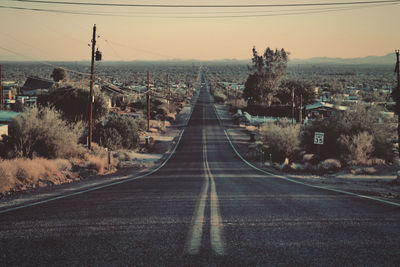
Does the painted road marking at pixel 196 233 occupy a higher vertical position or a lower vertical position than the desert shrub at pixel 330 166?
higher

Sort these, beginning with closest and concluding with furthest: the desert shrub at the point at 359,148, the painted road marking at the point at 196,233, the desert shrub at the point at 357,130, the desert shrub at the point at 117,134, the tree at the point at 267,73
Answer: the painted road marking at the point at 196,233, the desert shrub at the point at 359,148, the desert shrub at the point at 357,130, the desert shrub at the point at 117,134, the tree at the point at 267,73

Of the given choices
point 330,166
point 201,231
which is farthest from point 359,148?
point 201,231

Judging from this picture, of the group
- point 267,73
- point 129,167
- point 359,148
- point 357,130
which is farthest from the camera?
point 267,73

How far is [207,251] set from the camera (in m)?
4.47

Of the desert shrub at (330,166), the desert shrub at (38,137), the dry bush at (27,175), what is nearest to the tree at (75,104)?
the desert shrub at (38,137)

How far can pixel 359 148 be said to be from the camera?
25938 millimetres

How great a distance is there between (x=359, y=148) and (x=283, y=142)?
7367mm

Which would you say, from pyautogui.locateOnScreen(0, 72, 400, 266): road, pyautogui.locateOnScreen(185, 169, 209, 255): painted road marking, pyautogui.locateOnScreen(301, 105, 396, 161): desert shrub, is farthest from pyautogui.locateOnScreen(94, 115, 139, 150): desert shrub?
pyautogui.locateOnScreen(185, 169, 209, 255): painted road marking

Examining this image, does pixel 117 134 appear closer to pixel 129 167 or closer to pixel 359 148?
pixel 129 167

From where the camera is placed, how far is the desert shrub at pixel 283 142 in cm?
3170

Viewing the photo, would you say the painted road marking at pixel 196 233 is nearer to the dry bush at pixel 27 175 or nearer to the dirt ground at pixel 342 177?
the dirt ground at pixel 342 177

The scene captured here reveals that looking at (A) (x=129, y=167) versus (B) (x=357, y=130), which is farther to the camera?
(B) (x=357, y=130)

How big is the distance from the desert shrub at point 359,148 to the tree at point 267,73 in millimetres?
53402

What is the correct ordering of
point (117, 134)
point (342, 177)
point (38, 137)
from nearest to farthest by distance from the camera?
1. point (38, 137)
2. point (342, 177)
3. point (117, 134)
